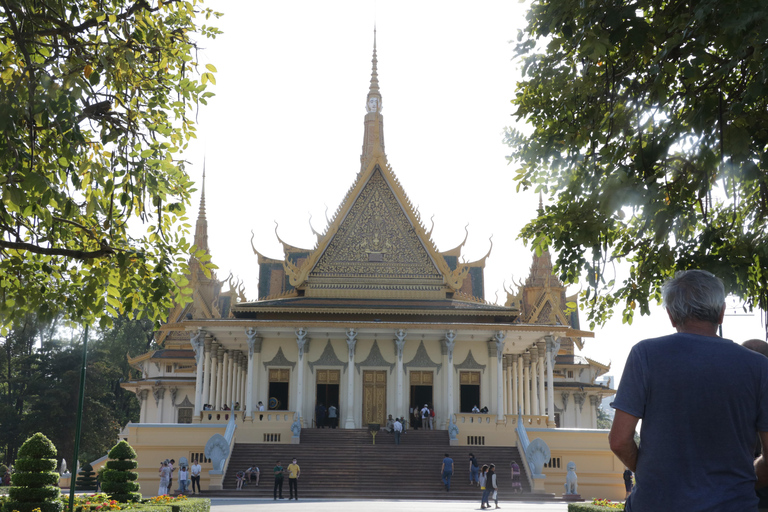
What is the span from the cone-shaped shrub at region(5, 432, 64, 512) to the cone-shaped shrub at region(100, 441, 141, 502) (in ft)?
4.55

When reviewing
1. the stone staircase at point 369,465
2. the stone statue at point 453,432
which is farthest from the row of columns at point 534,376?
the stone staircase at point 369,465

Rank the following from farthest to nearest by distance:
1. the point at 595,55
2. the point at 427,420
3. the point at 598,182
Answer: the point at 427,420
the point at 598,182
the point at 595,55

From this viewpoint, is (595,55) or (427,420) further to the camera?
(427,420)

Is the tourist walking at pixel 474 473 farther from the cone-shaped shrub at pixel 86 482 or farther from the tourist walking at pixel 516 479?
the cone-shaped shrub at pixel 86 482

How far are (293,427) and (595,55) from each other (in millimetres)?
21674

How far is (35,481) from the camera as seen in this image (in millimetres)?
14055

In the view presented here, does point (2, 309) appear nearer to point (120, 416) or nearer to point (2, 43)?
point (2, 43)

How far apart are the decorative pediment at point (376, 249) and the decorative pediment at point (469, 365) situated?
10.0 ft

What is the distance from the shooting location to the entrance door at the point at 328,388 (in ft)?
99.8

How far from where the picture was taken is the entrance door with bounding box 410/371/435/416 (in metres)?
30.5

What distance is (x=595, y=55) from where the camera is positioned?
628cm

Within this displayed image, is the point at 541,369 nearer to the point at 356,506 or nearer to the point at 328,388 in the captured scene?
the point at 328,388

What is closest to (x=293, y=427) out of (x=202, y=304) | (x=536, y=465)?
(x=536, y=465)

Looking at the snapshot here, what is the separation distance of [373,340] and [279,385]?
395 cm
